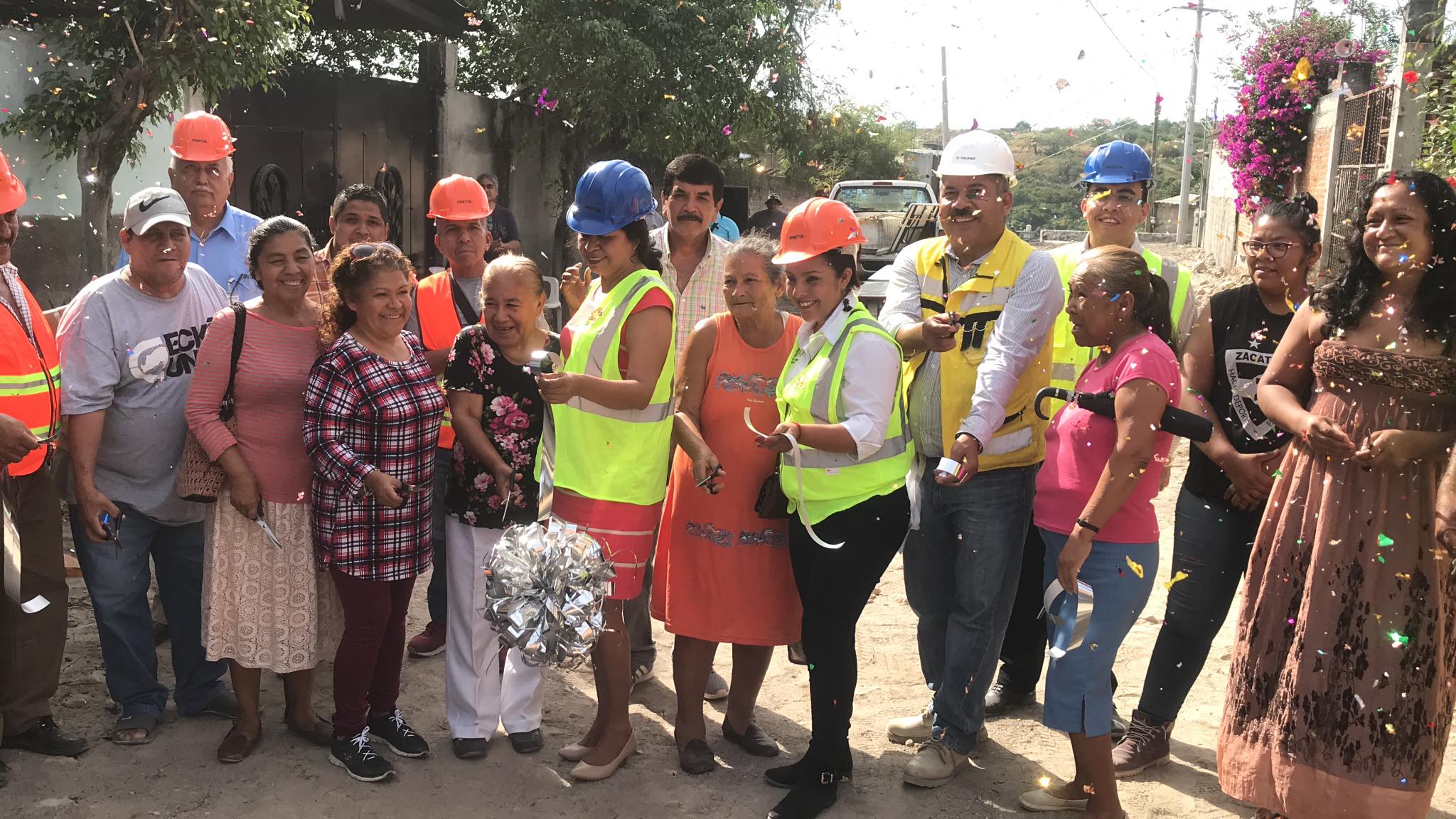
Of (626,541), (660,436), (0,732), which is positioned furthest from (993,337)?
(0,732)

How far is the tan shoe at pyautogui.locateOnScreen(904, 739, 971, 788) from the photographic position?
12.9 ft

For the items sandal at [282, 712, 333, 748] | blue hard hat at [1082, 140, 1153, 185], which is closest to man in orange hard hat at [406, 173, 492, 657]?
sandal at [282, 712, 333, 748]

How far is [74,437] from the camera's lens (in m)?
3.94

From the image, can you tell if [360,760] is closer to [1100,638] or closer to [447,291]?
[447,291]

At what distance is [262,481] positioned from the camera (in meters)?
3.92

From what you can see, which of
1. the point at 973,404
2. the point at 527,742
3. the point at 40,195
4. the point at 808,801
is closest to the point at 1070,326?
the point at 973,404

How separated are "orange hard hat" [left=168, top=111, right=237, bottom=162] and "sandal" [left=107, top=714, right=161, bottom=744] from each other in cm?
220

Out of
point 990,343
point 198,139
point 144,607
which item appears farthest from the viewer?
point 198,139

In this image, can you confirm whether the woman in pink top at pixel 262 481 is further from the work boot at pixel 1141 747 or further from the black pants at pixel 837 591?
the work boot at pixel 1141 747

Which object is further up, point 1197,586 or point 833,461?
point 833,461

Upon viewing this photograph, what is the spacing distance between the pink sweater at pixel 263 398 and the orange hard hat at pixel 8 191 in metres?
0.79

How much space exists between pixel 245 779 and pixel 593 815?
46.2 inches

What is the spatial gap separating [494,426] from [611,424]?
0.50 metres

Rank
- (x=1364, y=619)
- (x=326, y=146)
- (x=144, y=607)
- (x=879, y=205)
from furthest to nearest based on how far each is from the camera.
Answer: (x=879, y=205), (x=326, y=146), (x=144, y=607), (x=1364, y=619)
